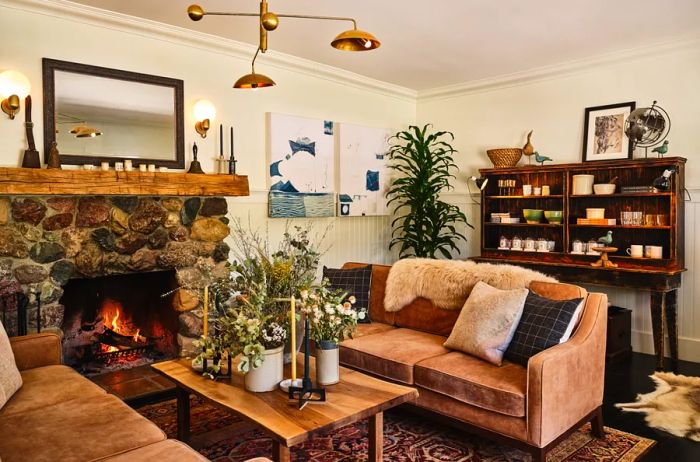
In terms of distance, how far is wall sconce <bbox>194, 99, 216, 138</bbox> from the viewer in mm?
4277

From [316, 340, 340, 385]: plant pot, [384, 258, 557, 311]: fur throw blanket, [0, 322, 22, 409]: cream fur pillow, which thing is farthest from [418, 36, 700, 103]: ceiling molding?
[0, 322, 22, 409]: cream fur pillow

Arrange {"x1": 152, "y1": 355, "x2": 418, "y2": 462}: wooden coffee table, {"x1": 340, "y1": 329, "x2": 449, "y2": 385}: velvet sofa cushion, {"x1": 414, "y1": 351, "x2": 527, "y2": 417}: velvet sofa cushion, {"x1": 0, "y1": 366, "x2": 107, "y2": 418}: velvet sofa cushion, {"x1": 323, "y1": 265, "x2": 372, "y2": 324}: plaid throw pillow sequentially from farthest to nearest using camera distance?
{"x1": 323, "y1": 265, "x2": 372, "y2": 324}: plaid throw pillow
{"x1": 340, "y1": 329, "x2": 449, "y2": 385}: velvet sofa cushion
{"x1": 414, "y1": 351, "x2": 527, "y2": 417}: velvet sofa cushion
{"x1": 0, "y1": 366, "x2": 107, "y2": 418}: velvet sofa cushion
{"x1": 152, "y1": 355, "x2": 418, "y2": 462}: wooden coffee table

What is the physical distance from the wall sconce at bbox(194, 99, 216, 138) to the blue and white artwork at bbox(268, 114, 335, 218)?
0.66 meters

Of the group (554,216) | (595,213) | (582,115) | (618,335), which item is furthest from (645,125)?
(618,335)

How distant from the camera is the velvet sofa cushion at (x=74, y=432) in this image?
186 centimetres

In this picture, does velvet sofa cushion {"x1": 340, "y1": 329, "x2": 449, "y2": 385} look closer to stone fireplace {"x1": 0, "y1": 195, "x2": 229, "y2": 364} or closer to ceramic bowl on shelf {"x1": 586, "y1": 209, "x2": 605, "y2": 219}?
stone fireplace {"x1": 0, "y1": 195, "x2": 229, "y2": 364}

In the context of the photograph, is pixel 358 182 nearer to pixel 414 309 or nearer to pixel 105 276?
pixel 414 309

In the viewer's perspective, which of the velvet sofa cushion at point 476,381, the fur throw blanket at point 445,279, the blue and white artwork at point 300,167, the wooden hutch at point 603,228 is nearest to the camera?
the velvet sofa cushion at point 476,381

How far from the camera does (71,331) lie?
13.3ft

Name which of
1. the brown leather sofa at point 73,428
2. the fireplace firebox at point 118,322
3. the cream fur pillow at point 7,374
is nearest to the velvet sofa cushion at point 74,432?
the brown leather sofa at point 73,428

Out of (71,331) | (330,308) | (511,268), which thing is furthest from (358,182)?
(330,308)

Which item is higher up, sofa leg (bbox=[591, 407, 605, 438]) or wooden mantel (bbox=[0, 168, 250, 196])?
wooden mantel (bbox=[0, 168, 250, 196])

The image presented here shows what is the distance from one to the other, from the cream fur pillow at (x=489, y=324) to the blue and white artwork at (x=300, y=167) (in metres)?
2.33

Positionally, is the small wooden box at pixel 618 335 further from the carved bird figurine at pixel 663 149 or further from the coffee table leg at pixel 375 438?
the coffee table leg at pixel 375 438
